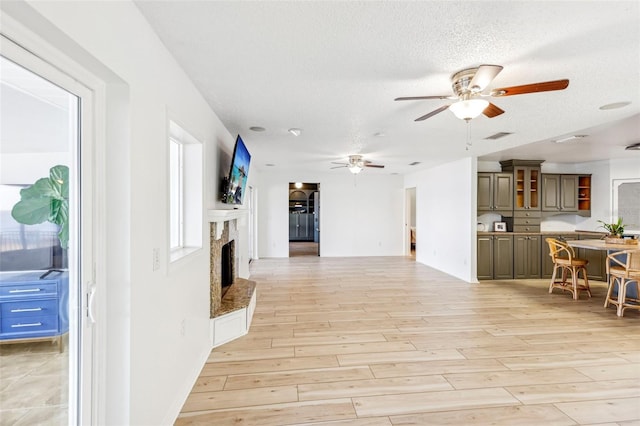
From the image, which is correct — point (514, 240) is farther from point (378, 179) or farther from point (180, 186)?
point (180, 186)

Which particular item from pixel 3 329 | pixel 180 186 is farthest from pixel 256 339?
pixel 3 329

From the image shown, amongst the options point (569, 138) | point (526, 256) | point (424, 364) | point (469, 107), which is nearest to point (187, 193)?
point (469, 107)

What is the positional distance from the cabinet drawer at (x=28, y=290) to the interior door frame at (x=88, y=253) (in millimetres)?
72

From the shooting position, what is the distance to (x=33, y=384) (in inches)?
45.7

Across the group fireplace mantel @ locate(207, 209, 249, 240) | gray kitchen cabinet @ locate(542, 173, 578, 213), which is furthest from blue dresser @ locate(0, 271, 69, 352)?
gray kitchen cabinet @ locate(542, 173, 578, 213)

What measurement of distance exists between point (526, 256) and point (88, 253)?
285 inches

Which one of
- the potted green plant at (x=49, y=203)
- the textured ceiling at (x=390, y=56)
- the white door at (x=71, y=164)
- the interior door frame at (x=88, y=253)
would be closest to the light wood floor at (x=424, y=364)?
the interior door frame at (x=88, y=253)

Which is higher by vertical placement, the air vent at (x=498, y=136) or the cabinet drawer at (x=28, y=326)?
the air vent at (x=498, y=136)

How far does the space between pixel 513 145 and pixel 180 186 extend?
494cm

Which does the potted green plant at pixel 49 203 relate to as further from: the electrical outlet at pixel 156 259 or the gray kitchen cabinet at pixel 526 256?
the gray kitchen cabinet at pixel 526 256

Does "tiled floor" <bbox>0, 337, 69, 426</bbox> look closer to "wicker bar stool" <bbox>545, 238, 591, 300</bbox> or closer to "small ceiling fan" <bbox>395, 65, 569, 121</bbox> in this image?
"small ceiling fan" <bbox>395, 65, 569, 121</bbox>

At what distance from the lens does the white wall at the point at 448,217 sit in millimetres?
5754

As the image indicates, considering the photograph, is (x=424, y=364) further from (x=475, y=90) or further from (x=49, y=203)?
(x=49, y=203)

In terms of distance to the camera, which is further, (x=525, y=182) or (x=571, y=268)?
(x=525, y=182)
